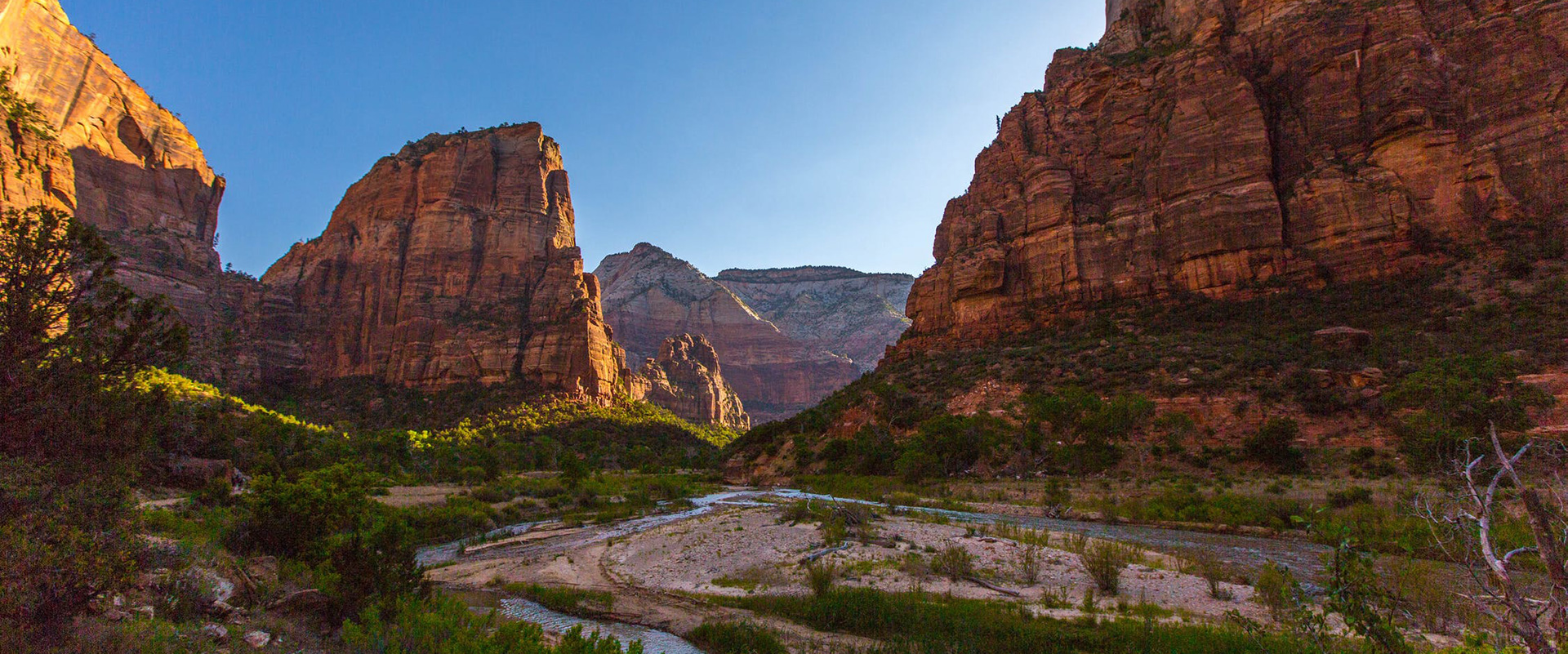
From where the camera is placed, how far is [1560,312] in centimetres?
3064

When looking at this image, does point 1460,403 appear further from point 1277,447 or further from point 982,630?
point 982,630

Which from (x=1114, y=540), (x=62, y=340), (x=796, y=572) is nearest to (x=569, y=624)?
(x=796, y=572)

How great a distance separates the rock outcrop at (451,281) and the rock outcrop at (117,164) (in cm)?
1271

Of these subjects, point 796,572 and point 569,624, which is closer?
point 569,624

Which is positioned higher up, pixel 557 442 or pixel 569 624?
pixel 557 442

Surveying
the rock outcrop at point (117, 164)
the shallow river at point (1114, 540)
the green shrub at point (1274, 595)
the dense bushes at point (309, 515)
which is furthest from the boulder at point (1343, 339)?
the rock outcrop at point (117, 164)

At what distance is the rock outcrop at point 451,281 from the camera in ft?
271

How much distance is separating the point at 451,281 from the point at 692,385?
74.1 meters

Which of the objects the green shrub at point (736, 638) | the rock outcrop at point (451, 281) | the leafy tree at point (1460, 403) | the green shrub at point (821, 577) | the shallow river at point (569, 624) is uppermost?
the rock outcrop at point (451, 281)

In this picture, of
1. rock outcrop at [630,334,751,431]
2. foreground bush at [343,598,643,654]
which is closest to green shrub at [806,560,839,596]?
foreground bush at [343,598,643,654]

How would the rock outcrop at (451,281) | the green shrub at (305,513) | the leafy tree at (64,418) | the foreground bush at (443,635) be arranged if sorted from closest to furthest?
the leafy tree at (64,418) < the foreground bush at (443,635) < the green shrub at (305,513) < the rock outcrop at (451,281)

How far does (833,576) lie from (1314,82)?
66.2 m

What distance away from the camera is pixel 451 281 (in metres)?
89.8

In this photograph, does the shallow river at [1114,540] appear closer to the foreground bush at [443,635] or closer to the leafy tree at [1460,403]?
the foreground bush at [443,635]
